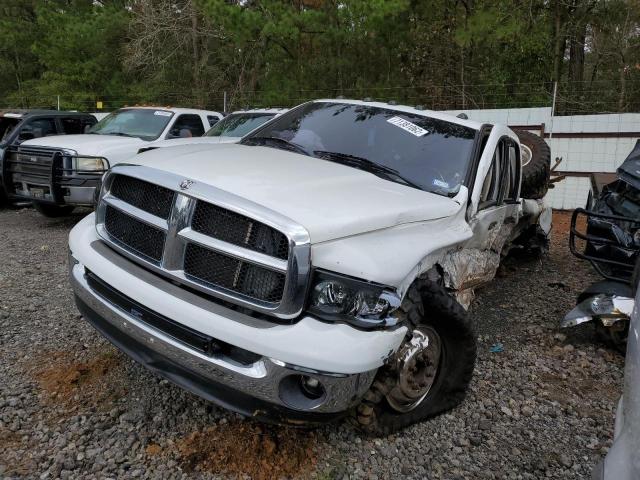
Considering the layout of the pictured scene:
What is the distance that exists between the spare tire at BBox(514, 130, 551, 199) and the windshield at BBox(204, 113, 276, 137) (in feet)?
13.0

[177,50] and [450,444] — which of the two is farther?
[177,50]

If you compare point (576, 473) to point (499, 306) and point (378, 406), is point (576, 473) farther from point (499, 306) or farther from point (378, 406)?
point (499, 306)

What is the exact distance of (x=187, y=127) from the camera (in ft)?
28.8

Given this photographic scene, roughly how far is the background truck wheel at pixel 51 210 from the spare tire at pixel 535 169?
6.68m

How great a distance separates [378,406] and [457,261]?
41.2 inches

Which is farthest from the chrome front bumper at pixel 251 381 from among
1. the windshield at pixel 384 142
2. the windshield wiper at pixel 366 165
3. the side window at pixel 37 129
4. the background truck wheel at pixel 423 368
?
the side window at pixel 37 129

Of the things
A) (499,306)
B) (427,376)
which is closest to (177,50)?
(499,306)

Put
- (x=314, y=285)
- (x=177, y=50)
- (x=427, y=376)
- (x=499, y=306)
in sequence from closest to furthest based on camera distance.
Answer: (x=314, y=285), (x=427, y=376), (x=499, y=306), (x=177, y=50)

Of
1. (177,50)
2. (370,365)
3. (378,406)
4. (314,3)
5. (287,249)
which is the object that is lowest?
(378,406)

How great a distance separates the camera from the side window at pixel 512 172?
436 centimetres

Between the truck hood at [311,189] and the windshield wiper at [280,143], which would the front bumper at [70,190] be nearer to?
the windshield wiper at [280,143]

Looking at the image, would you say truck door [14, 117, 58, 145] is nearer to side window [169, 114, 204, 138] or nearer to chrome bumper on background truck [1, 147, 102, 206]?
chrome bumper on background truck [1, 147, 102, 206]

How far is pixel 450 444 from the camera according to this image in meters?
2.87

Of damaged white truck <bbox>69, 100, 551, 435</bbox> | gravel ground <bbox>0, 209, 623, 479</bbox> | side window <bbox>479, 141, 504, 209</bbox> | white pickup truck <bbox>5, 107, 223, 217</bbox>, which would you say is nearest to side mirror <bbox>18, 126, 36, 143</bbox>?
white pickup truck <bbox>5, 107, 223, 217</bbox>
